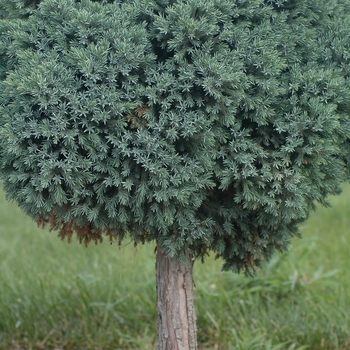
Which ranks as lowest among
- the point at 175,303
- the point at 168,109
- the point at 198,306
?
the point at 198,306

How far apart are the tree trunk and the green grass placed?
0.62 metres

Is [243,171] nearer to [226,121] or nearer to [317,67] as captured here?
[226,121]

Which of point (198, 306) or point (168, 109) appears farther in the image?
point (198, 306)

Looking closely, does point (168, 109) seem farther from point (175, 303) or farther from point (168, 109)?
point (175, 303)

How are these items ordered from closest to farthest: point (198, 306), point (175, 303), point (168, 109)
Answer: point (168, 109), point (175, 303), point (198, 306)

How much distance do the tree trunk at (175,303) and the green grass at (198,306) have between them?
619mm

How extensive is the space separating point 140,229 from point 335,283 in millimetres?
2474

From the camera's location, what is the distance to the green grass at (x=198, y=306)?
3.69 m

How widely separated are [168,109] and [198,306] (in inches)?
87.5

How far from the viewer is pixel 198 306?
3.99m

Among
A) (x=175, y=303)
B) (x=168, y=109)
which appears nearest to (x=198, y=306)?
(x=175, y=303)

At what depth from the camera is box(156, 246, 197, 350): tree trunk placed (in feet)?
9.39

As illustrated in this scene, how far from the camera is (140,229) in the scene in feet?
7.98

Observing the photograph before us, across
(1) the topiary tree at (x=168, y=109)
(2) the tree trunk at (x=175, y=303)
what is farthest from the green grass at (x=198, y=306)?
(1) the topiary tree at (x=168, y=109)
